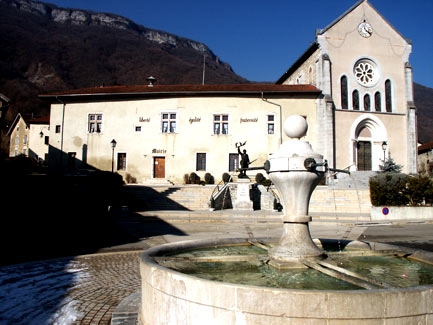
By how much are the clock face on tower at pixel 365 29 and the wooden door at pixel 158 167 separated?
74.5 feet

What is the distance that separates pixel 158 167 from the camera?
3275cm

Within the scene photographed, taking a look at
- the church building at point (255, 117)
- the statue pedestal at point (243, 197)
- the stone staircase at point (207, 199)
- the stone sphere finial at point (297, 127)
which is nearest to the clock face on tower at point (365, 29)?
the church building at point (255, 117)

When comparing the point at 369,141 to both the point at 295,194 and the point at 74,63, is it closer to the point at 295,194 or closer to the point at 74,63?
the point at 295,194

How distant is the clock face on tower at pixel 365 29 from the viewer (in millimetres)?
34031

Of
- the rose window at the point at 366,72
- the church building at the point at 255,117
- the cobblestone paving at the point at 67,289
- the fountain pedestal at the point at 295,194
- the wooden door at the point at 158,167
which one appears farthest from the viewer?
the rose window at the point at 366,72

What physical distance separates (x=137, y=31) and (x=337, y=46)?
157 m

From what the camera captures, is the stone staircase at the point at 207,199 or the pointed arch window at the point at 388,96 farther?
the pointed arch window at the point at 388,96

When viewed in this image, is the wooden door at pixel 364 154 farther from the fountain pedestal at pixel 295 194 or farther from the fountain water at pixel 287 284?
the fountain pedestal at pixel 295 194

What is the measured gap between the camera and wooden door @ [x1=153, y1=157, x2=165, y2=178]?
107 ft

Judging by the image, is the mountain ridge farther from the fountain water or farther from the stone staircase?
the fountain water

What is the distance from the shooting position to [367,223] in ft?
57.1

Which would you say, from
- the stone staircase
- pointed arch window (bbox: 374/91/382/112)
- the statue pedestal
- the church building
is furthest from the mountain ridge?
the statue pedestal

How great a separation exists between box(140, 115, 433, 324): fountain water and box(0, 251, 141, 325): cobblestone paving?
101 centimetres

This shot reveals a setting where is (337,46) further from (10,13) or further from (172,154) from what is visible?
(10,13)
